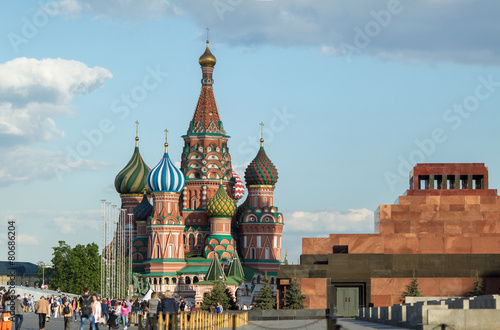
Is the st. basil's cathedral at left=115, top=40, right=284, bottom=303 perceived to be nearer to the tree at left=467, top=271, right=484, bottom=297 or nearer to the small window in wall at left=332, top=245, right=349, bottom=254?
the small window in wall at left=332, top=245, right=349, bottom=254

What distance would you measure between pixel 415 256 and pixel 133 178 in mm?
63523

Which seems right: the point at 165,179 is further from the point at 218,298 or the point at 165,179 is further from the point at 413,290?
the point at 413,290

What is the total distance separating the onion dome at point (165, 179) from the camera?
92625 mm

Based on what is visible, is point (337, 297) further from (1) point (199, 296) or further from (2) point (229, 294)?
(1) point (199, 296)

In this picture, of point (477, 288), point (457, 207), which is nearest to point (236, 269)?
point (457, 207)

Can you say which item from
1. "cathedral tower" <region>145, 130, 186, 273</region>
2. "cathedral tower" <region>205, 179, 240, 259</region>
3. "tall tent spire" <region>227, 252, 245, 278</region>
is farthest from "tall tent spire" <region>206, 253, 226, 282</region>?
"cathedral tower" <region>145, 130, 186, 273</region>

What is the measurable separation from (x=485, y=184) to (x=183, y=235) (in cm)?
5321

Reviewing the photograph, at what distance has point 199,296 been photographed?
280 feet

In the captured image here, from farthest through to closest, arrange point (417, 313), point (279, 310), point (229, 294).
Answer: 1. point (229, 294)
2. point (279, 310)
3. point (417, 313)

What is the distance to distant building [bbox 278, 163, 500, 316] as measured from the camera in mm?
42500

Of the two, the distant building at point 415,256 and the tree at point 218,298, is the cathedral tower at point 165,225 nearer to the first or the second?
the tree at point 218,298

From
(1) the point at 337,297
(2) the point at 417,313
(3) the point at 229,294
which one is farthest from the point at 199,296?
(2) the point at 417,313

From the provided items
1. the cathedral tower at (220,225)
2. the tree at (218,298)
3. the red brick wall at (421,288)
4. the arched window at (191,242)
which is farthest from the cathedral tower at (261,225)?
the red brick wall at (421,288)

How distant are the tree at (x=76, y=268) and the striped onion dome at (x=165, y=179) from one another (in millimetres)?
8085
